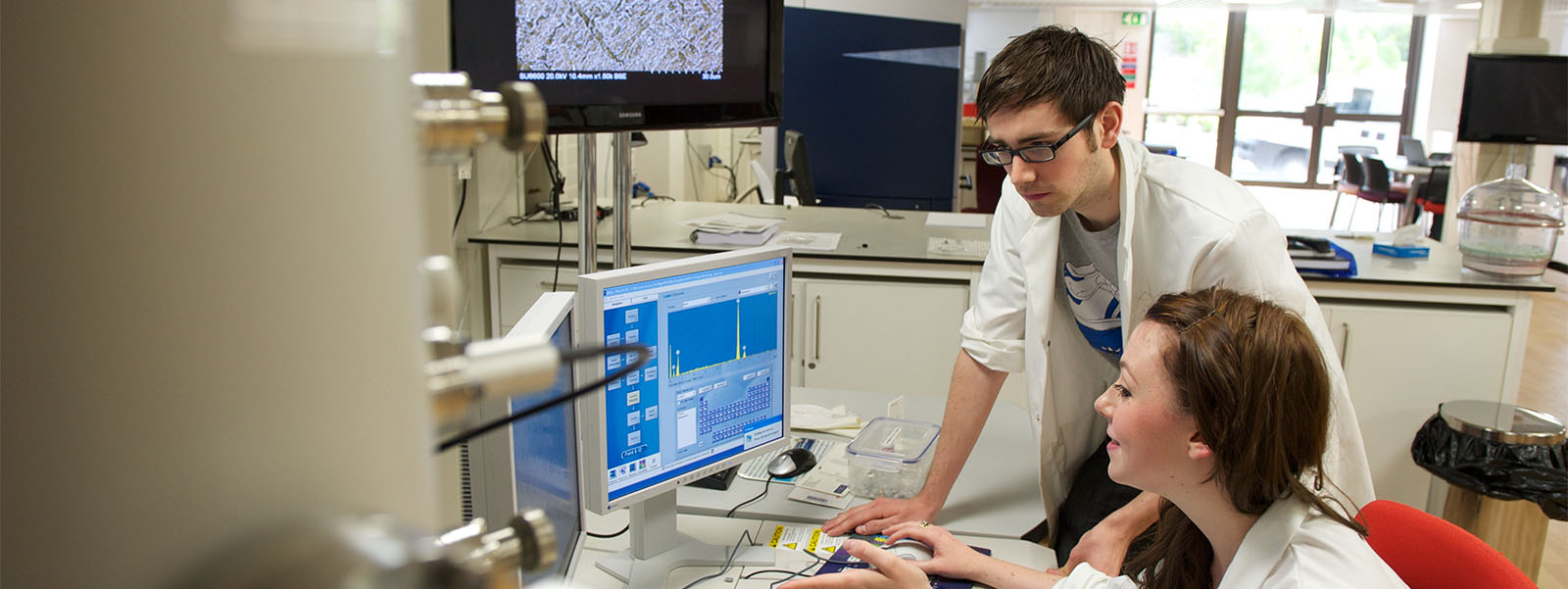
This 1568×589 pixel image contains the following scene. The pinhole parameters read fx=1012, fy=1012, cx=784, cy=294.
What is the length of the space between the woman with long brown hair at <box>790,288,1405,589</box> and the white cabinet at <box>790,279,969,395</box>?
74.2 inches

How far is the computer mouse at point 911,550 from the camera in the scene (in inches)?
58.1

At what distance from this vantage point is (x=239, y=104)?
25cm

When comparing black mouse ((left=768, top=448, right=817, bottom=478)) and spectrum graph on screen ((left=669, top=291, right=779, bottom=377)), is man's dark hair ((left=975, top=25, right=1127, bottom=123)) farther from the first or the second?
black mouse ((left=768, top=448, right=817, bottom=478))

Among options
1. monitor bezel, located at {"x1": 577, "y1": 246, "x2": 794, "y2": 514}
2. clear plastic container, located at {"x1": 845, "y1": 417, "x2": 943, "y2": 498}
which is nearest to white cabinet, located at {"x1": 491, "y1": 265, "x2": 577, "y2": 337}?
clear plastic container, located at {"x1": 845, "y1": 417, "x2": 943, "y2": 498}

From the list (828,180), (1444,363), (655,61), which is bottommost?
(1444,363)

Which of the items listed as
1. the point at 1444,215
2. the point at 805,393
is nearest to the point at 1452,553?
the point at 805,393

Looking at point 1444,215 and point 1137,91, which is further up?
point 1137,91

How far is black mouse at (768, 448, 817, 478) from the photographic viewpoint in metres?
1.78

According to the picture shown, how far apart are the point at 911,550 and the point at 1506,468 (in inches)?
78.3

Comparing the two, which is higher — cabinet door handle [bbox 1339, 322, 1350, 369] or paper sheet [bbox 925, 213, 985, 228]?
paper sheet [bbox 925, 213, 985, 228]

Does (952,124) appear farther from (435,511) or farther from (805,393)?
(435,511)

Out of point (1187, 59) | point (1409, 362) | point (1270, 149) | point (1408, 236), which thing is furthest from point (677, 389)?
point (1270, 149)

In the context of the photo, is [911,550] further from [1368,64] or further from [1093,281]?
[1368,64]

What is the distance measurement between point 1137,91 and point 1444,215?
4.34 meters
